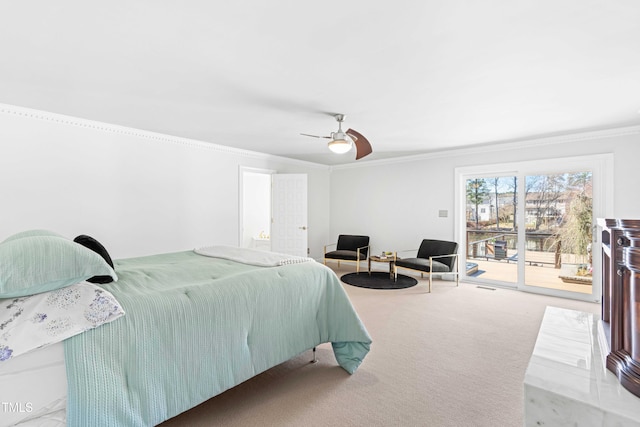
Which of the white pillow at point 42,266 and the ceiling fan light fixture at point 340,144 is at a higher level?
the ceiling fan light fixture at point 340,144

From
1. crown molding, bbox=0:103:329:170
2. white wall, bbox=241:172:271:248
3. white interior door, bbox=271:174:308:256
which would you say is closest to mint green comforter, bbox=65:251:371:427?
crown molding, bbox=0:103:329:170

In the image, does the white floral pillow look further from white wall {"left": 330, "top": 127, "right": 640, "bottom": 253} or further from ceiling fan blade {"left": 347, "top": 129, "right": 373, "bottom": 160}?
white wall {"left": 330, "top": 127, "right": 640, "bottom": 253}

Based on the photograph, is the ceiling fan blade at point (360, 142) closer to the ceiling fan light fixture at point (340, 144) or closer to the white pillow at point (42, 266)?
the ceiling fan light fixture at point (340, 144)

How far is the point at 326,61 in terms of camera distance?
7.59 ft

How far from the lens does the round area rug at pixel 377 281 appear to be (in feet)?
17.3

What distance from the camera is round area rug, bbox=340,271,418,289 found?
17.3 ft

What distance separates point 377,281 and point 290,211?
213 cm

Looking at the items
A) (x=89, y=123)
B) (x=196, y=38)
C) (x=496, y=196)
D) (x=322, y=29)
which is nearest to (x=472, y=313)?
(x=496, y=196)

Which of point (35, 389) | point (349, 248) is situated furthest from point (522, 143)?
point (35, 389)

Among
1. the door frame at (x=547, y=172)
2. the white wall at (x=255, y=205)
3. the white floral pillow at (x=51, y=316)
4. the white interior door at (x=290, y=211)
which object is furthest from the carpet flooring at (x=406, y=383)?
the white wall at (x=255, y=205)

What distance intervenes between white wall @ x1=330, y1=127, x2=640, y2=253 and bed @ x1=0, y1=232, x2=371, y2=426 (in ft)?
13.1

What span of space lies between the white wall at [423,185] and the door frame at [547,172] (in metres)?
0.07

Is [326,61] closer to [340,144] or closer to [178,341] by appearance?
[340,144]

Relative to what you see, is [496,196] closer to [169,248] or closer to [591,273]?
[591,273]
